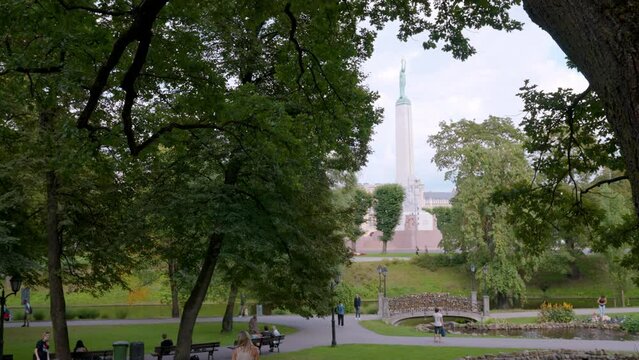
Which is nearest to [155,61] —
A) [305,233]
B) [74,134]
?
[74,134]

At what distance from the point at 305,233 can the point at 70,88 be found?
777cm

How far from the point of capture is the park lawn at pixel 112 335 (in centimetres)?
2098

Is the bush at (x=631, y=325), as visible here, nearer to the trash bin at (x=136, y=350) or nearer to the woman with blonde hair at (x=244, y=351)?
the trash bin at (x=136, y=350)

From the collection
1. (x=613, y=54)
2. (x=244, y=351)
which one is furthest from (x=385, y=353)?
(x=613, y=54)

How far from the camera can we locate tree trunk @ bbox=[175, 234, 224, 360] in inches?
579

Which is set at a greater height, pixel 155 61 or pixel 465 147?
pixel 465 147

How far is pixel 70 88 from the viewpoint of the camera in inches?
362

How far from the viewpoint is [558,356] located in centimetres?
1603

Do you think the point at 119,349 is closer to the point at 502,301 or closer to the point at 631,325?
the point at 631,325

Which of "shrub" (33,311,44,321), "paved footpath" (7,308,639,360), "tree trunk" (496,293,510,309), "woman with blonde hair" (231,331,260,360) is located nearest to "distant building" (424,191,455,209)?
"tree trunk" (496,293,510,309)

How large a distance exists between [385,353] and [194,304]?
20.7 ft

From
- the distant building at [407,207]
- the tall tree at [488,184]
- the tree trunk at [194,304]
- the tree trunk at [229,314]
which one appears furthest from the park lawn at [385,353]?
the distant building at [407,207]

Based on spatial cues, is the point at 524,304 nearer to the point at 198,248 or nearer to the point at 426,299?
the point at 426,299

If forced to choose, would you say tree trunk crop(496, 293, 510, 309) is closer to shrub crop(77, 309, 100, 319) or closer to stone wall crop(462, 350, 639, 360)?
stone wall crop(462, 350, 639, 360)
